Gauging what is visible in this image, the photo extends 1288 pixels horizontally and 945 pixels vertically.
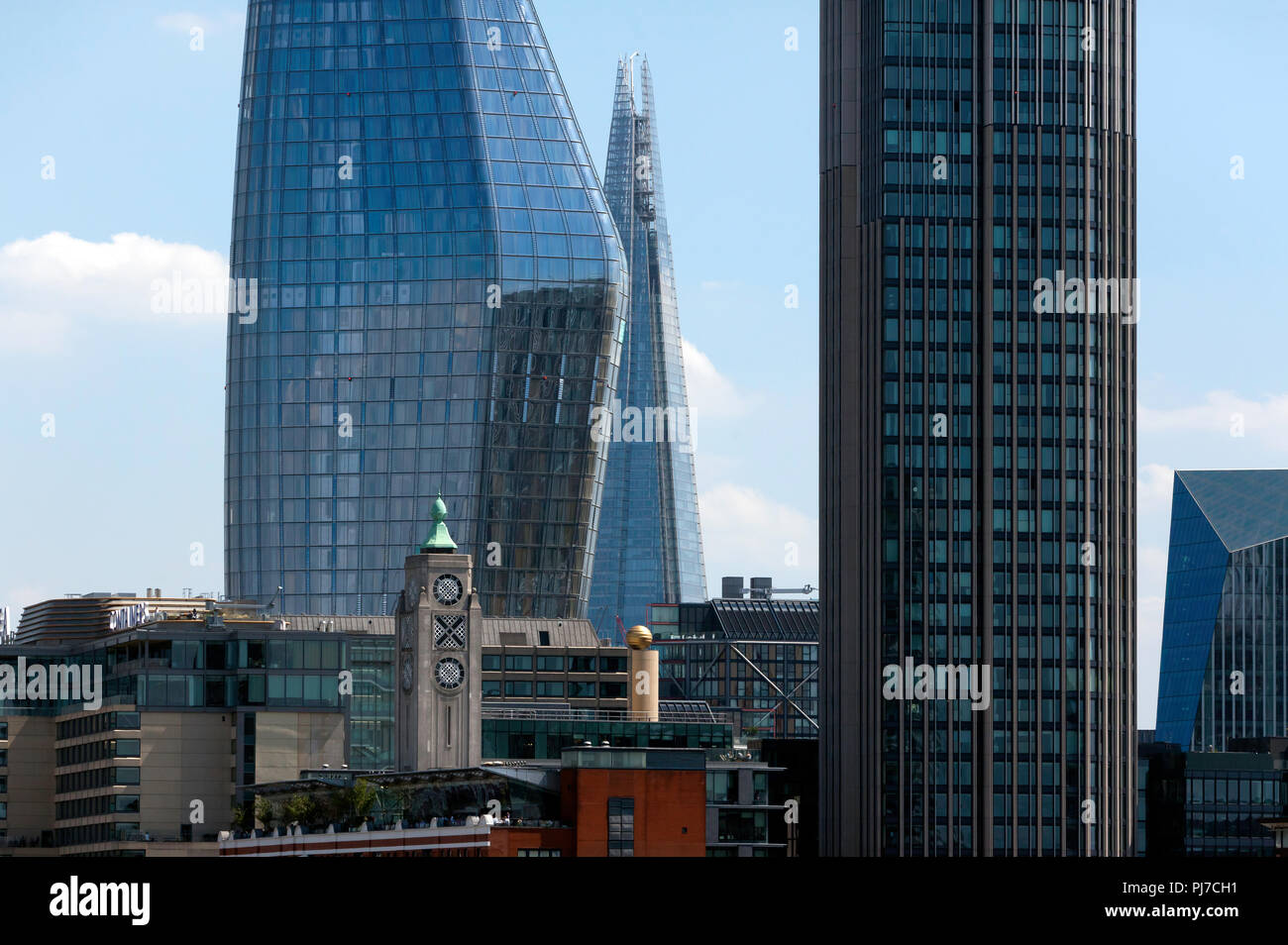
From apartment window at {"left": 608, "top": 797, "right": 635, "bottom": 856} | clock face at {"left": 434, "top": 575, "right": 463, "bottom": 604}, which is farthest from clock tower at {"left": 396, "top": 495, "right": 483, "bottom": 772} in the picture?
apartment window at {"left": 608, "top": 797, "right": 635, "bottom": 856}

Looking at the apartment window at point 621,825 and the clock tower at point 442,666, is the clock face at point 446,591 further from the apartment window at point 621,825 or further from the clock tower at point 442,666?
the apartment window at point 621,825

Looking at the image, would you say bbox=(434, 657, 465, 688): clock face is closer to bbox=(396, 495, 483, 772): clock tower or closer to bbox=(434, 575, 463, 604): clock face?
bbox=(396, 495, 483, 772): clock tower

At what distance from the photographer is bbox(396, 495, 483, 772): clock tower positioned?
192 m

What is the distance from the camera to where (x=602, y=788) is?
16838 cm

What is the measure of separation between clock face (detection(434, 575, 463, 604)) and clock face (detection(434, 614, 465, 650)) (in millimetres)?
1228

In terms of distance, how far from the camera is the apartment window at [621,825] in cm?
16662

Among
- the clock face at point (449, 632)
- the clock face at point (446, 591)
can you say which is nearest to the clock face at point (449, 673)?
the clock face at point (449, 632)

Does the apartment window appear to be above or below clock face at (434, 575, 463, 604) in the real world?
below

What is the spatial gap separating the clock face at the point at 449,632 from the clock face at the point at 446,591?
1.23 meters

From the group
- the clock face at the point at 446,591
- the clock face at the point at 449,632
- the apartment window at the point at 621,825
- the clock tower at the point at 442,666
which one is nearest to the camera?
the apartment window at the point at 621,825

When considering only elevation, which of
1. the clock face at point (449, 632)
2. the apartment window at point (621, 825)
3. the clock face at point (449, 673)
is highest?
the clock face at point (449, 632)
